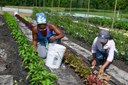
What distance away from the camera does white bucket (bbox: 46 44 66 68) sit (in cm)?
664

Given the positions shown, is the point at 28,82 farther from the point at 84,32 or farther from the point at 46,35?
the point at 84,32

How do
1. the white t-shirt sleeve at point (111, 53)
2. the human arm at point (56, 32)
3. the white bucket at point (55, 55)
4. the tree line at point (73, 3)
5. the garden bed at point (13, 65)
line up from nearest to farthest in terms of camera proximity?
the garden bed at point (13, 65) < the white t-shirt sleeve at point (111, 53) < the white bucket at point (55, 55) < the human arm at point (56, 32) < the tree line at point (73, 3)

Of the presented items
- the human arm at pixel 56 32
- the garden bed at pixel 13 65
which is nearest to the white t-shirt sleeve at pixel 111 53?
the human arm at pixel 56 32

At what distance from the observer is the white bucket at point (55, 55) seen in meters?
6.64

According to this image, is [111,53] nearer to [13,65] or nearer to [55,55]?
[55,55]

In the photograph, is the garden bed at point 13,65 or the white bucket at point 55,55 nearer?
the garden bed at point 13,65

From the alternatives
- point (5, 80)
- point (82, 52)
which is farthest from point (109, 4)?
point (5, 80)

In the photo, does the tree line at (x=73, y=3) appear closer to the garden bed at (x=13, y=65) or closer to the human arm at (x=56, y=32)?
the garden bed at (x=13, y=65)

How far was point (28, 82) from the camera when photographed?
5.24 meters

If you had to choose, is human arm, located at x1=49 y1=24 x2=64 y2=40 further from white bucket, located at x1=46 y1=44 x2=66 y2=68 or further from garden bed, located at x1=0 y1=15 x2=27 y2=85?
garden bed, located at x1=0 y1=15 x2=27 y2=85

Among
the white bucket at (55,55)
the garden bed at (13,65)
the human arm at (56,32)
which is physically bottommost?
the garden bed at (13,65)

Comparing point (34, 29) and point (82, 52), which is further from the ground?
point (34, 29)

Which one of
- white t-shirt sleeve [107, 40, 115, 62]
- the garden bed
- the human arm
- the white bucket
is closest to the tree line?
the garden bed

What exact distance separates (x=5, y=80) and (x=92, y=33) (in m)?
5.82
